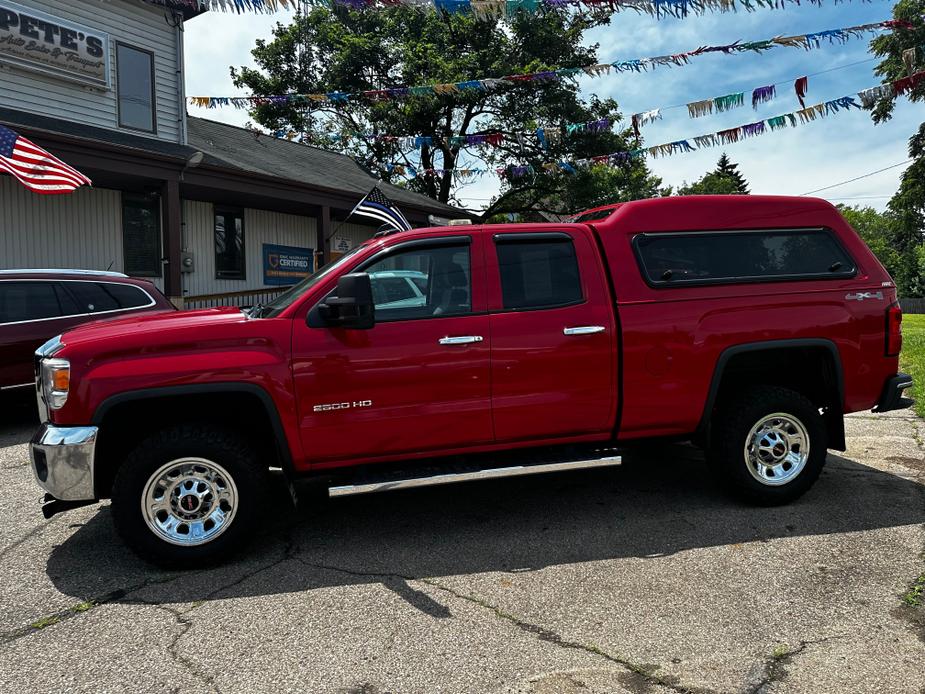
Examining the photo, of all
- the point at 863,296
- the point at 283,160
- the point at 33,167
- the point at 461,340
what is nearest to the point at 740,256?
the point at 863,296

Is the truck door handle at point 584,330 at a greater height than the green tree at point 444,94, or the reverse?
the green tree at point 444,94

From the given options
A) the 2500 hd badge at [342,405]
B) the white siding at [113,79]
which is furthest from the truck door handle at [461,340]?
the white siding at [113,79]

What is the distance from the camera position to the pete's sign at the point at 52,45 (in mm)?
11297

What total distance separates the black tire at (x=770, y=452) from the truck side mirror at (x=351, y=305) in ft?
8.16

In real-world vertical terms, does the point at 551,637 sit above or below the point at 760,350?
below

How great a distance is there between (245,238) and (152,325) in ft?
42.1

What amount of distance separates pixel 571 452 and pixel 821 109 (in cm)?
1049

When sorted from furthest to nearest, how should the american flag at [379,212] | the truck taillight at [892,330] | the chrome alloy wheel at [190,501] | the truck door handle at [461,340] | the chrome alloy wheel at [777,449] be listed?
the american flag at [379,212], the truck taillight at [892,330], the chrome alloy wheel at [777,449], the truck door handle at [461,340], the chrome alloy wheel at [190,501]

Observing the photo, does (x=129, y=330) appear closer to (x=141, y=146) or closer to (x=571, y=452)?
(x=571, y=452)

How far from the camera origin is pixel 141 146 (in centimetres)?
1249

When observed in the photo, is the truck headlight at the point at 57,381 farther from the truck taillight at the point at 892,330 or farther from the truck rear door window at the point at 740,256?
the truck taillight at the point at 892,330

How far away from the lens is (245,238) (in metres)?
16.0

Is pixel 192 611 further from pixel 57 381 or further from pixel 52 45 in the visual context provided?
pixel 52 45

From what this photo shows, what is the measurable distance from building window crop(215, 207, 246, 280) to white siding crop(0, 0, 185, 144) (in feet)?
7.17
